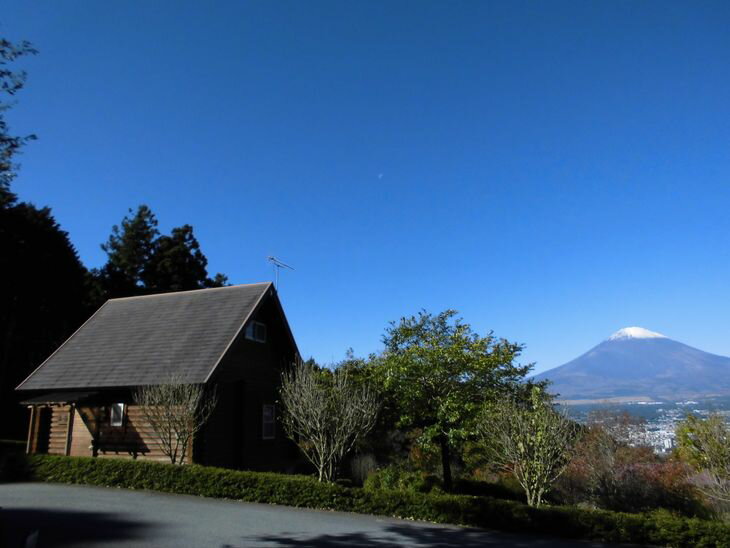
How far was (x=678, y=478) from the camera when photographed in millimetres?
17641

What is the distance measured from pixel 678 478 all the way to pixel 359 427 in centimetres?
1084

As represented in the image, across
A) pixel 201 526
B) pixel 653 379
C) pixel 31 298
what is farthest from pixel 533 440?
pixel 653 379

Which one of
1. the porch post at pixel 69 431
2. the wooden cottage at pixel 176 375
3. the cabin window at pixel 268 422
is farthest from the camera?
the cabin window at pixel 268 422

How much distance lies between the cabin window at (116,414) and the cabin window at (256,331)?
5608mm

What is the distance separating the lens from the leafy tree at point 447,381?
16.8 m

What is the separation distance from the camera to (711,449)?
517 inches

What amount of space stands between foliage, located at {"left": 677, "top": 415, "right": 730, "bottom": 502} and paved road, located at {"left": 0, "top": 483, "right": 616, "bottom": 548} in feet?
14.3

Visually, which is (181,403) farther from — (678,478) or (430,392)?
Answer: (678,478)

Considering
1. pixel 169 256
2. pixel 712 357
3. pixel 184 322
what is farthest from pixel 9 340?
pixel 712 357

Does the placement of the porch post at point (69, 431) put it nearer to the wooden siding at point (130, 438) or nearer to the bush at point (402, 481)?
the wooden siding at point (130, 438)

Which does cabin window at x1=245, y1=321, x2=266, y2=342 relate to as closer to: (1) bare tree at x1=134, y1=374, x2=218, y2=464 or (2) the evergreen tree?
(1) bare tree at x1=134, y1=374, x2=218, y2=464

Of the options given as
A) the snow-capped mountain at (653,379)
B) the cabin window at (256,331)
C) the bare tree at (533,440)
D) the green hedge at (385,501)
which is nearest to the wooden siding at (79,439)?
the green hedge at (385,501)

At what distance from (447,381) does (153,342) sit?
492 inches

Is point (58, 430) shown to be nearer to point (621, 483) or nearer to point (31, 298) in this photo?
point (31, 298)
